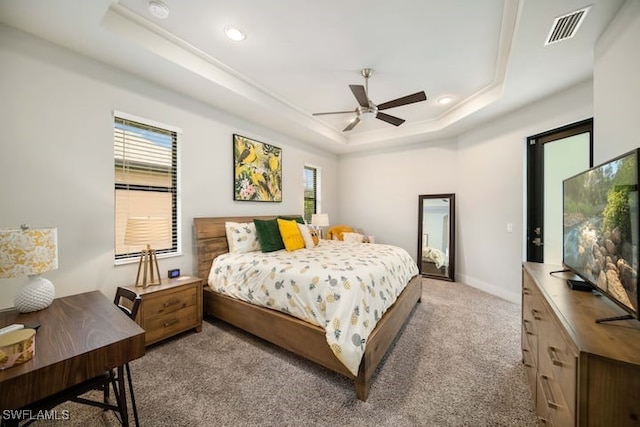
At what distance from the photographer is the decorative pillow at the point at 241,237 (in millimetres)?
3134

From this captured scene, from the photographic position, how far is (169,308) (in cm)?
236

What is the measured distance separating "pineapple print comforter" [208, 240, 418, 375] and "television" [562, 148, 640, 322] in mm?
1291

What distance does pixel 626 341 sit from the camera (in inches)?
34.7

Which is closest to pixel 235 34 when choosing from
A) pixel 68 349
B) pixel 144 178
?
pixel 144 178

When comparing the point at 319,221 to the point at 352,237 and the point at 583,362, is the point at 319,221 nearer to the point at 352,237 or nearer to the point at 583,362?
the point at 352,237

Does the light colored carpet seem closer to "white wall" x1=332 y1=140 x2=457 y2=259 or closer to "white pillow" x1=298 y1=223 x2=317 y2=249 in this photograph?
"white pillow" x1=298 y1=223 x2=317 y2=249

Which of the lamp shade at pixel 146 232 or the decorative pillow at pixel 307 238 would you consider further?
the decorative pillow at pixel 307 238

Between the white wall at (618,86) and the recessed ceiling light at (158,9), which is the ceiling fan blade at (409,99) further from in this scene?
the recessed ceiling light at (158,9)

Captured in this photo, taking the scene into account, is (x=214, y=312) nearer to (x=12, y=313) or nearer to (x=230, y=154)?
(x=12, y=313)

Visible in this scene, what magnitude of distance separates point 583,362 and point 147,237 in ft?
9.39

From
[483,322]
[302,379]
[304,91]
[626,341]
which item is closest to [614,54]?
[626,341]

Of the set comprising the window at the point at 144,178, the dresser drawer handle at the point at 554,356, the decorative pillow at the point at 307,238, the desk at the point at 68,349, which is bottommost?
the dresser drawer handle at the point at 554,356

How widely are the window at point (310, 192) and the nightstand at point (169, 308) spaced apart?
277 cm

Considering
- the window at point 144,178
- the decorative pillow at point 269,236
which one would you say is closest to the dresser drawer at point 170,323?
the window at point 144,178
